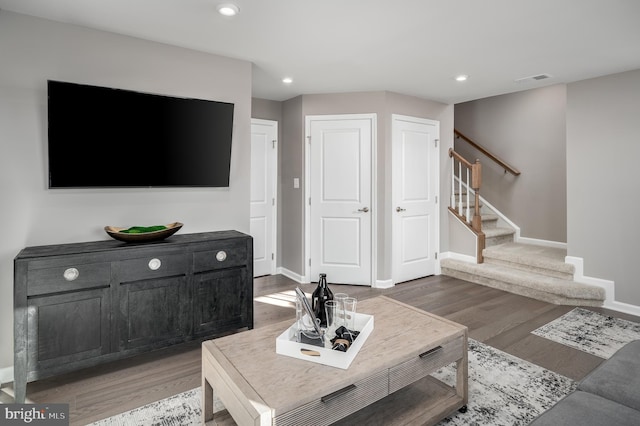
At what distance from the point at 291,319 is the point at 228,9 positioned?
80.4 inches

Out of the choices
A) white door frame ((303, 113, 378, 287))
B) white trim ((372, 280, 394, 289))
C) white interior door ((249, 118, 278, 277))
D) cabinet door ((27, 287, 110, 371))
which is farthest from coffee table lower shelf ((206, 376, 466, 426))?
white interior door ((249, 118, 278, 277))

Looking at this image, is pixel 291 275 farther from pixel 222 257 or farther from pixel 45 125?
pixel 45 125

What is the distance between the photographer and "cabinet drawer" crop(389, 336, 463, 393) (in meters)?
1.59

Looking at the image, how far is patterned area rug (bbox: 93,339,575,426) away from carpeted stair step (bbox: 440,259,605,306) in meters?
1.69

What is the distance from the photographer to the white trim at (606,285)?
11.5ft

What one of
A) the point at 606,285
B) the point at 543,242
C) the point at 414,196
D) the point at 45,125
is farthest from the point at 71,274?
the point at 543,242

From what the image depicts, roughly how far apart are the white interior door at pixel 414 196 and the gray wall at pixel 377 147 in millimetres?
126

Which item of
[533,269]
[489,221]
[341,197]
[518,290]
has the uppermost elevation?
[341,197]

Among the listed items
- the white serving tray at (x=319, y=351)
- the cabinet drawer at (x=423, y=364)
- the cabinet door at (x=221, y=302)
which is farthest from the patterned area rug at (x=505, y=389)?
the cabinet door at (x=221, y=302)

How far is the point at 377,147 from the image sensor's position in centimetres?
433

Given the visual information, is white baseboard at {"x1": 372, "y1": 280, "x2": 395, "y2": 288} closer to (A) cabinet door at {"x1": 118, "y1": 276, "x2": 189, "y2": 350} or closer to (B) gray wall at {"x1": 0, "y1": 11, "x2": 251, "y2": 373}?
(B) gray wall at {"x1": 0, "y1": 11, "x2": 251, "y2": 373}

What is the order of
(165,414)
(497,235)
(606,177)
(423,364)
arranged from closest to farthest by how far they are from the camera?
(423,364) → (165,414) → (606,177) → (497,235)

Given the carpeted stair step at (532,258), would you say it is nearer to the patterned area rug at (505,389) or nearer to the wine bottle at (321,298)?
the patterned area rug at (505,389)

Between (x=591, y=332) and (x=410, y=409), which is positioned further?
(x=591, y=332)
